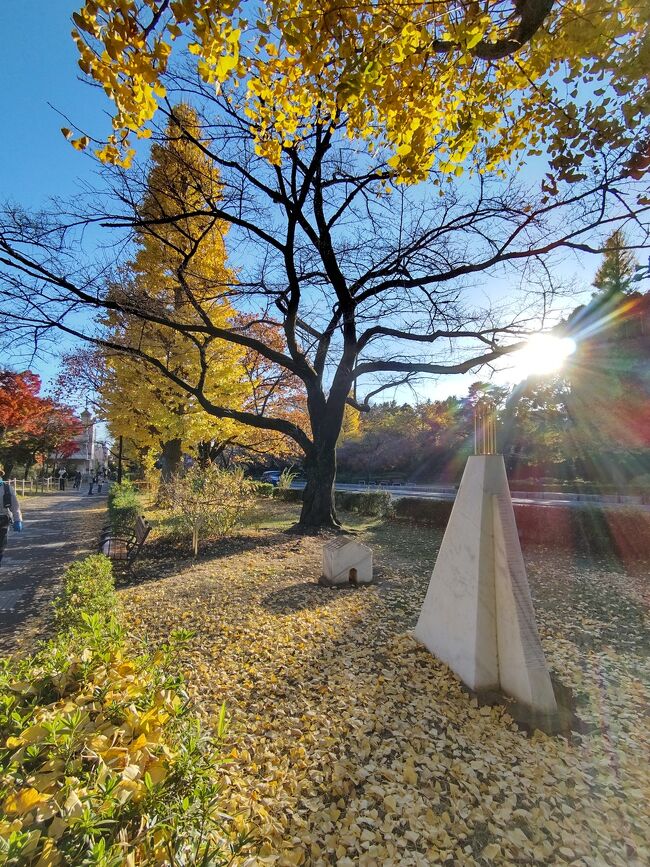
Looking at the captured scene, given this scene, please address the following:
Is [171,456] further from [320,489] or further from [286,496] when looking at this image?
[320,489]

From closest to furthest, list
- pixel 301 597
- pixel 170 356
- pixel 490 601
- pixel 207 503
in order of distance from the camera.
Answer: pixel 490 601 → pixel 301 597 → pixel 207 503 → pixel 170 356

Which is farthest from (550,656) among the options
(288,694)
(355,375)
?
(355,375)

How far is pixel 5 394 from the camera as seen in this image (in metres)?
24.8

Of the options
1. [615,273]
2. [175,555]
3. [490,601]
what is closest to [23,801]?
[490,601]

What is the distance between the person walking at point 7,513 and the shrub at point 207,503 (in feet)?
8.31

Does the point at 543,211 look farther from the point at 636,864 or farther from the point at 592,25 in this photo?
the point at 636,864

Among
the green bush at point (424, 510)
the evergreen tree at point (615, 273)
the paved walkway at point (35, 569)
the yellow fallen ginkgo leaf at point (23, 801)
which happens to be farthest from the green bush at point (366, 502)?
the evergreen tree at point (615, 273)

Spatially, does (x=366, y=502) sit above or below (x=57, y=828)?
below

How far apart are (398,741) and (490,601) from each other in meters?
1.14

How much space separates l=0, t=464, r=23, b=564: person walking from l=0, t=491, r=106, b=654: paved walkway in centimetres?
73

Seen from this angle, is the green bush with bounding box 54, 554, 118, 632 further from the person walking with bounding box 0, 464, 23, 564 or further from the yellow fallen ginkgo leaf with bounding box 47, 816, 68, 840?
the person walking with bounding box 0, 464, 23, 564

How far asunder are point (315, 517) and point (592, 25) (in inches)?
350

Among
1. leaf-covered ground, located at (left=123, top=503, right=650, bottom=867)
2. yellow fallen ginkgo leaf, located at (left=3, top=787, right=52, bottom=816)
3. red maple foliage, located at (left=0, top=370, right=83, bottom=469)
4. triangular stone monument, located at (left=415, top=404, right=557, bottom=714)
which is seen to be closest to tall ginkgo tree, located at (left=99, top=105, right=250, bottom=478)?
leaf-covered ground, located at (left=123, top=503, right=650, bottom=867)

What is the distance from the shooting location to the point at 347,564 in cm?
567
